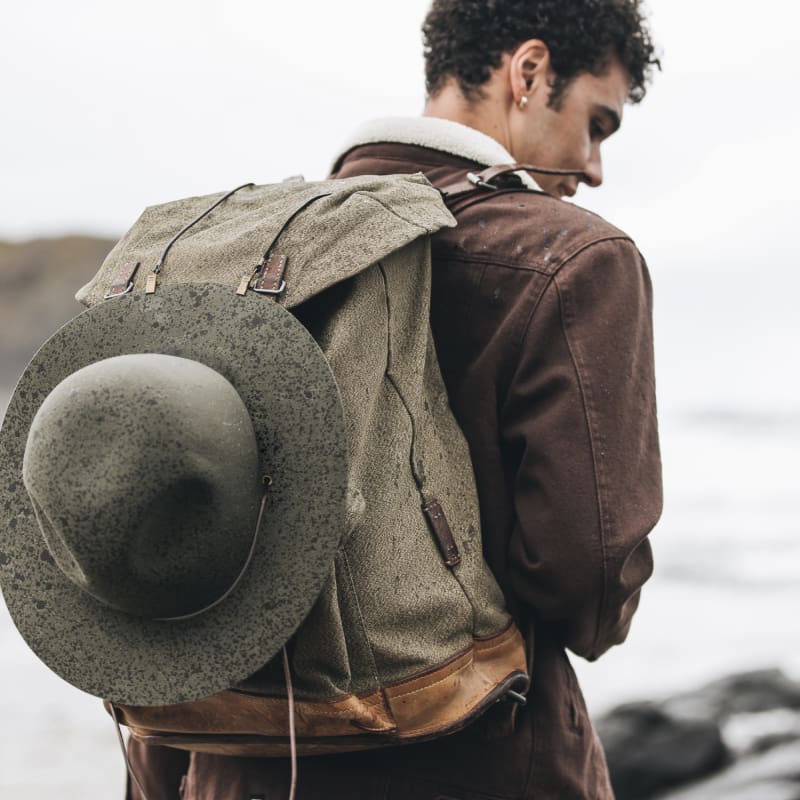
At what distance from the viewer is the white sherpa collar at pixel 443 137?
6.28 ft

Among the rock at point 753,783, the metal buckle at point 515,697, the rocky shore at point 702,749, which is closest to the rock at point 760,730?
the rocky shore at point 702,749

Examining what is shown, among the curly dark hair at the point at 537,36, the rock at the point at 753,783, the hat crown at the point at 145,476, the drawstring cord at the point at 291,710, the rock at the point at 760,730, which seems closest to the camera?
the hat crown at the point at 145,476

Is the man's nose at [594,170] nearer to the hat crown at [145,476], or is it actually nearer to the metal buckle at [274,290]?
the metal buckle at [274,290]

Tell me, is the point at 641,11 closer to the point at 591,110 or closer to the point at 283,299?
the point at 591,110

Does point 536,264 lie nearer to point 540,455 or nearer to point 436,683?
point 540,455

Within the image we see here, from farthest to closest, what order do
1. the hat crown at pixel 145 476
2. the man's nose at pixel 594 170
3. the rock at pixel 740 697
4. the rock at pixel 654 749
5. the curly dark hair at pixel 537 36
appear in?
the rock at pixel 740 697 < the rock at pixel 654 749 < the man's nose at pixel 594 170 < the curly dark hair at pixel 537 36 < the hat crown at pixel 145 476

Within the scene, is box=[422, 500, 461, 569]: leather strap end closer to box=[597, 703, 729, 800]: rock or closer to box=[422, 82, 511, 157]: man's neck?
box=[422, 82, 511, 157]: man's neck

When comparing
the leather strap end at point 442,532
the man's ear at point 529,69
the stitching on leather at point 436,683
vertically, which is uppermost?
the man's ear at point 529,69

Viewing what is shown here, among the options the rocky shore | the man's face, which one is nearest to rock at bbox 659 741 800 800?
the rocky shore

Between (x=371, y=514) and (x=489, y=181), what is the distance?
581 mm

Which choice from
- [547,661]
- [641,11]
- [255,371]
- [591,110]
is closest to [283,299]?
[255,371]

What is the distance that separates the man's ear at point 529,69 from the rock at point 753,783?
3693 millimetres

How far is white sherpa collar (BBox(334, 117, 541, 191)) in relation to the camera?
1913 millimetres

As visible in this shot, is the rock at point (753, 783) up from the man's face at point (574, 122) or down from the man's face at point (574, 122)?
down
